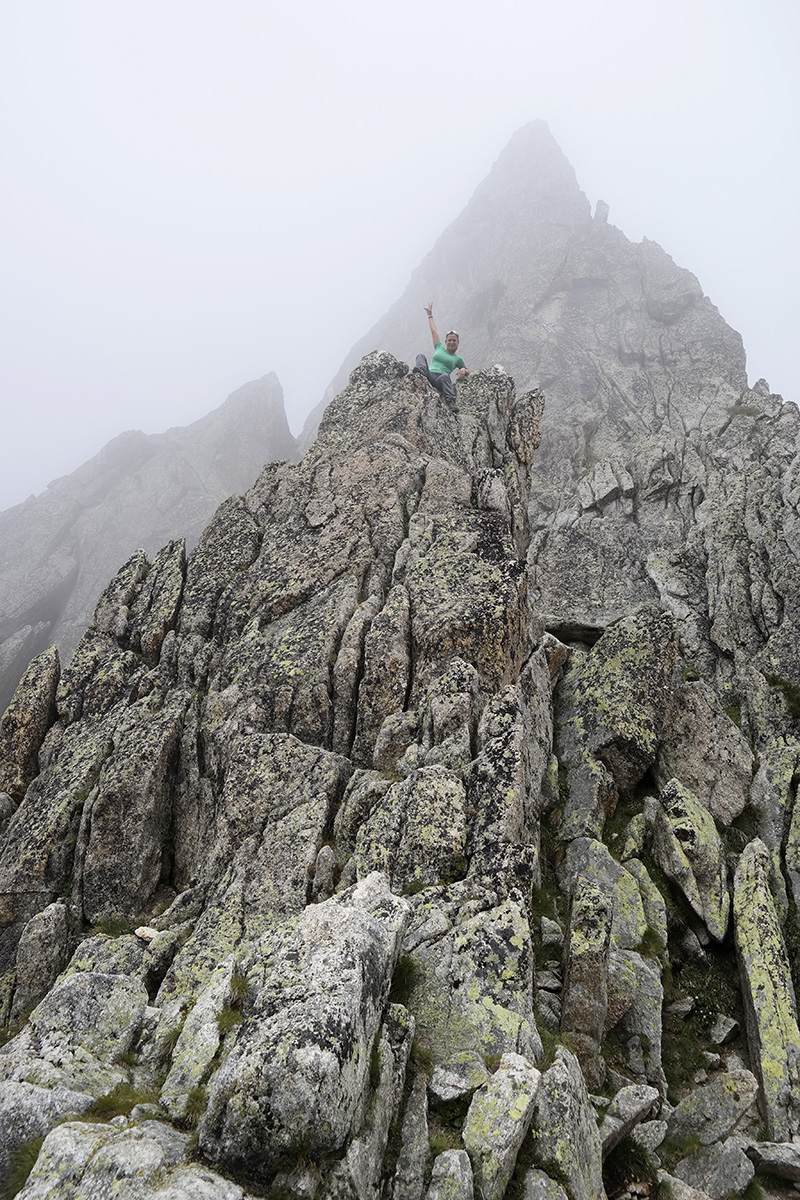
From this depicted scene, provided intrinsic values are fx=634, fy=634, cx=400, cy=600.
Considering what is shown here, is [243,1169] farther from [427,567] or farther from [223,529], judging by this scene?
[223,529]

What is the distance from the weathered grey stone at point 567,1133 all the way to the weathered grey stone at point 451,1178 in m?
1.37

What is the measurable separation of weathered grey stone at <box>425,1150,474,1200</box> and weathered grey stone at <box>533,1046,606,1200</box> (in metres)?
1.37

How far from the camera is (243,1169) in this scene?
8.46m

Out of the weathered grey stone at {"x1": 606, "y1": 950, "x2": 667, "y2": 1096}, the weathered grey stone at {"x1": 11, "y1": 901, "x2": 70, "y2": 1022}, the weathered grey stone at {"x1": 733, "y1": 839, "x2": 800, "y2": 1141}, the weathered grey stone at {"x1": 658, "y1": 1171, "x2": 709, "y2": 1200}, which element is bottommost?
the weathered grey stone at {"x1": 733, "y1": 839, "x2": 800, "y2": 1141}

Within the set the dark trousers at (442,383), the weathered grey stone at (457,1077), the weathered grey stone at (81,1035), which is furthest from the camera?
the dark trousers at (442,383)

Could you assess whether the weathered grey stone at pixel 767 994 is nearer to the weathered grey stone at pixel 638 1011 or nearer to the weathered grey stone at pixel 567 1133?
the weathered grey stone at pixel 638 1011

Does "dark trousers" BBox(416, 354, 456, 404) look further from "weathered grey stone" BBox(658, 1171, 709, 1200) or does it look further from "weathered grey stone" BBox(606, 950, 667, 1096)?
"weathered grey stone" BBox(658, 1171, 709, 1200)

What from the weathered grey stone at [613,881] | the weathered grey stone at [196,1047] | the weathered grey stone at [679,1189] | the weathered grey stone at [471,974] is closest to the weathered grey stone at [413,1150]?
the weathered grey stone at [471,974]

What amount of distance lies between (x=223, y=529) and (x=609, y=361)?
76564mm

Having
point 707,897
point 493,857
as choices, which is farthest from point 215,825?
point 707,897

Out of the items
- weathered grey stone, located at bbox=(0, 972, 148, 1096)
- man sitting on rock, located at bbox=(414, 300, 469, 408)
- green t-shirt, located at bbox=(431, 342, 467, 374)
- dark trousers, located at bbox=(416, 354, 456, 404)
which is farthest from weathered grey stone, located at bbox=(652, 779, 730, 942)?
green t-shirt, located at bbox=(431, 342, 467, 374)

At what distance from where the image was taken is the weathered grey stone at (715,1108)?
14.4 m

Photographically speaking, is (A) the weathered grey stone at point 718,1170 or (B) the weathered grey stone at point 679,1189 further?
(A) the weathered grey stone at point 718,1170

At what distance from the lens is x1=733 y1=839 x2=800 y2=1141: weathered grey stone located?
15250mm
